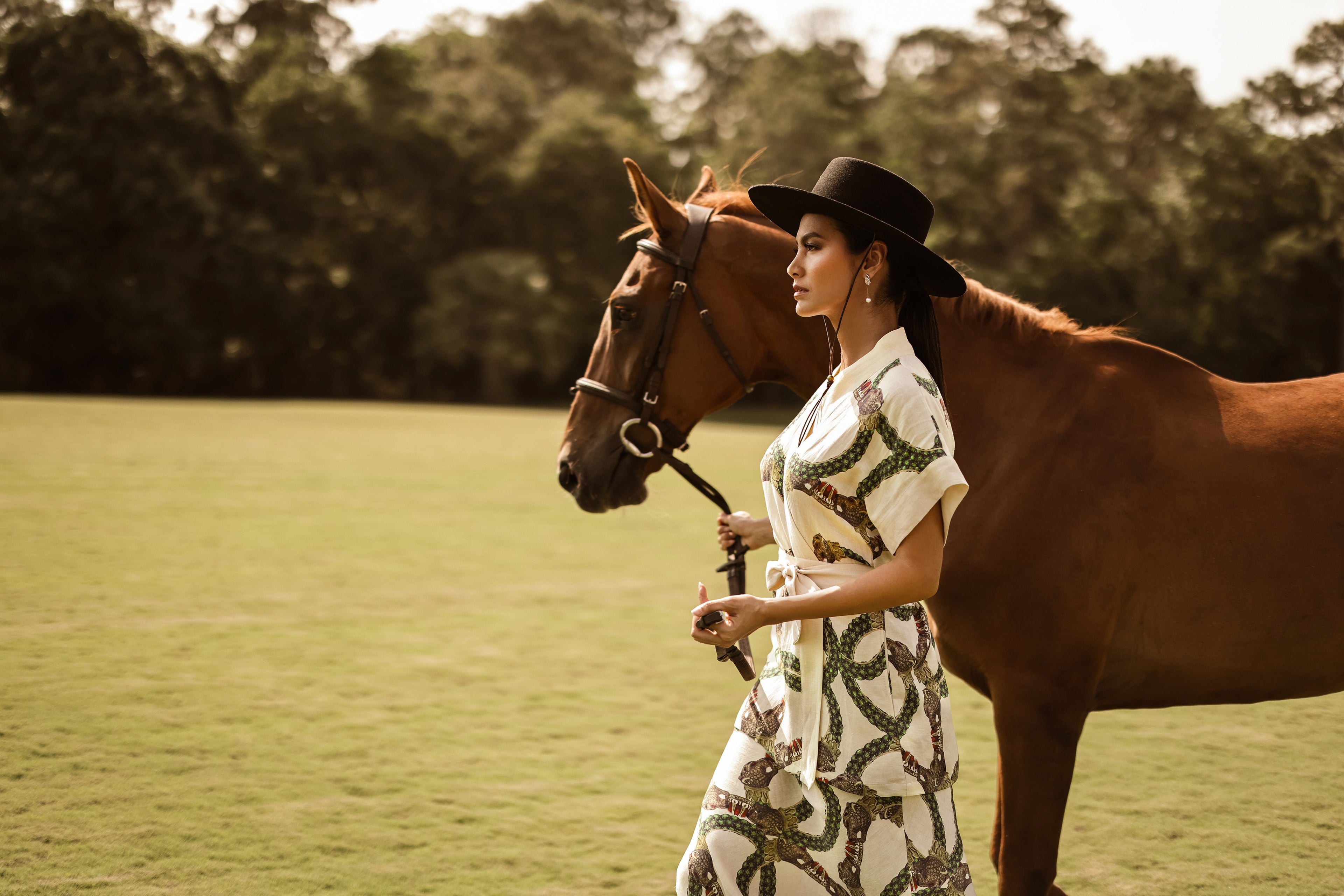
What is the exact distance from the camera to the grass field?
12.9 ft

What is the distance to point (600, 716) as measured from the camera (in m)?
5.79

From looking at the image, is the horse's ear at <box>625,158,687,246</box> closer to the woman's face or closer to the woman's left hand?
the woman's face

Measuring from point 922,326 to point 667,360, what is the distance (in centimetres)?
132

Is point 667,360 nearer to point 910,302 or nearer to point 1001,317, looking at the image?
point 1001,317

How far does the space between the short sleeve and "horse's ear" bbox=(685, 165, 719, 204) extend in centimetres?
173

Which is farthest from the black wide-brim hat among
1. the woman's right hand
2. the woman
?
the woman's right hand

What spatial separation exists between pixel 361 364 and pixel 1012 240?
24.2m

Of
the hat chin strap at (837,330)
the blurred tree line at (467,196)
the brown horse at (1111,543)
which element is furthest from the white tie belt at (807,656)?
the blurred tree line at (467,196)

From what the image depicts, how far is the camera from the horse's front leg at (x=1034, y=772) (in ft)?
9.83

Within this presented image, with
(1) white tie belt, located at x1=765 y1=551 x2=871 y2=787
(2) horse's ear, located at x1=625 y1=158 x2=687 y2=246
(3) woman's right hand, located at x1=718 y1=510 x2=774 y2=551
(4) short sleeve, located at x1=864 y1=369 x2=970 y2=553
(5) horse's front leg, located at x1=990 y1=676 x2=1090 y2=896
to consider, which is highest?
(2) horse's ear, located at x1=625 y1=158 x2=687 y2=246

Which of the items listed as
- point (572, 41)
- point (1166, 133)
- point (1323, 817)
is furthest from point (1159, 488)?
point (572, 41)

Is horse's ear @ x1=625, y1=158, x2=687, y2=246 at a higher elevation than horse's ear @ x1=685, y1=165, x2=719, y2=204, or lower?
lower

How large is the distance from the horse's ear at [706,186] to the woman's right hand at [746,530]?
1.31 m

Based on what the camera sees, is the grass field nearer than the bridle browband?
No
